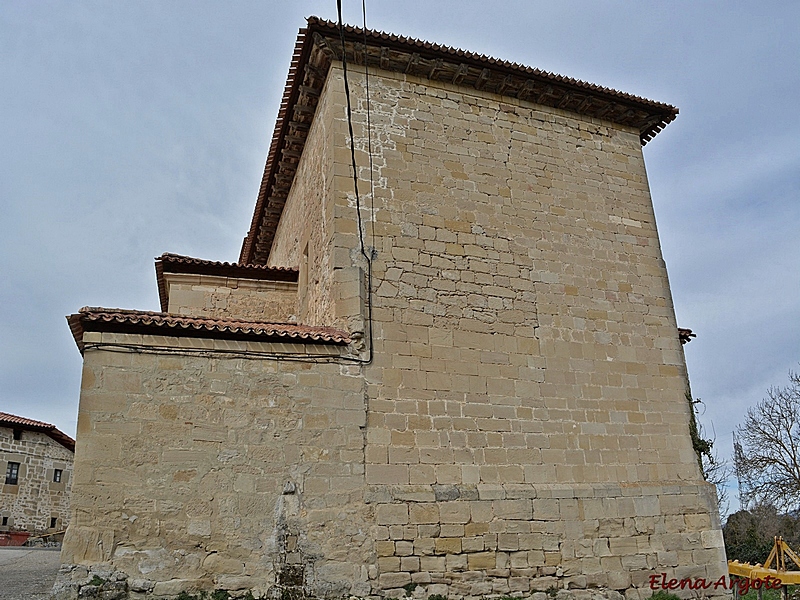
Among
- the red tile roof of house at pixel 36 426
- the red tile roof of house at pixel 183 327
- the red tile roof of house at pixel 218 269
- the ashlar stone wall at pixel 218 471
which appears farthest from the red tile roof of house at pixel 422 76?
the red tile roof of house at pixel 36 426

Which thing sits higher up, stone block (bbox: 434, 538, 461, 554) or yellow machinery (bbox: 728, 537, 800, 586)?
stone block (bbox: 434, 538, 461, 554)

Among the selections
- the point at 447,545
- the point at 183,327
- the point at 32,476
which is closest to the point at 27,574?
the point at 183,327

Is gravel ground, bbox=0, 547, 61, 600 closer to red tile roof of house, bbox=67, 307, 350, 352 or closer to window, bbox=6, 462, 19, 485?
red tile roof of house, bbox=67, 307, 350, 352

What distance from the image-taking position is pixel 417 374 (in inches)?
302

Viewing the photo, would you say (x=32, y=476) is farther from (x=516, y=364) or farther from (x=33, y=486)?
(x=516, y=364)

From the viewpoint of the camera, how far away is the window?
21.3m

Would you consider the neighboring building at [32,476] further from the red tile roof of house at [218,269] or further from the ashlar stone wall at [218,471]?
the ashlar stone wall at [218,471]

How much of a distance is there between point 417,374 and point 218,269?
179 inches

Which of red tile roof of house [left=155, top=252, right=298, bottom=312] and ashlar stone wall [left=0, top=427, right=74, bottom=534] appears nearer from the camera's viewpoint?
red tile roof of house [left=155, top=252, right=298, bottom=312]

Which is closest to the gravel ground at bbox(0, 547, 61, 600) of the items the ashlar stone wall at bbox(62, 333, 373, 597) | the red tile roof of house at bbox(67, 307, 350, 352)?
the ashlar stone wall at bbox(62, 333, 373, 597)

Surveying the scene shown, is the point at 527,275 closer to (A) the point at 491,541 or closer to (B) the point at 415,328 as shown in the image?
(B) the point at 415,328

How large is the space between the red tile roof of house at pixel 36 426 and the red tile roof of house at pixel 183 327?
17962 millimetres

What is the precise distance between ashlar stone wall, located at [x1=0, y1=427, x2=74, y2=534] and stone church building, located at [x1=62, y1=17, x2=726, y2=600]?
51.1ft

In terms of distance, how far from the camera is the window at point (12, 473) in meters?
21.3
